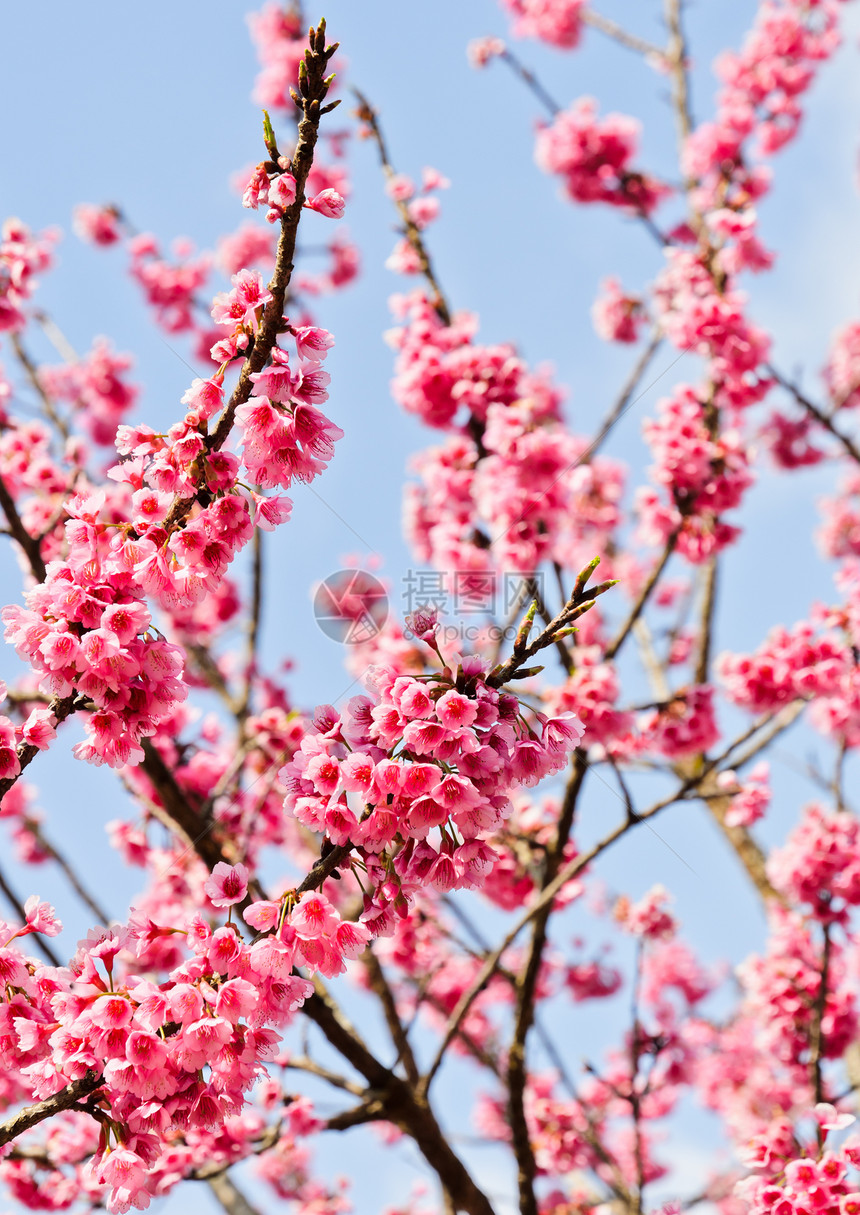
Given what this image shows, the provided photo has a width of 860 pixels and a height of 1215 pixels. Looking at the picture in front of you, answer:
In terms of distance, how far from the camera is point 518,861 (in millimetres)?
5602

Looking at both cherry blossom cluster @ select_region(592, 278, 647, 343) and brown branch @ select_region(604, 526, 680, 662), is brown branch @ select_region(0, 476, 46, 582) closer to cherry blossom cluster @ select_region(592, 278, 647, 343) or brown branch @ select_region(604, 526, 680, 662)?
brown branch @ select_region(604, 526, 680, 662)

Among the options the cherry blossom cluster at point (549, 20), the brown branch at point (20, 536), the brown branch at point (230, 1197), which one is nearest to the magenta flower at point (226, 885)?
the brown branch at point (20, 536)

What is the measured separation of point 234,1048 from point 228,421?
5.29 ft

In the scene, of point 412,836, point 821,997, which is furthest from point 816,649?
point 412,836

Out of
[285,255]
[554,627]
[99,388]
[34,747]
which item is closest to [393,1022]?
[34,747]

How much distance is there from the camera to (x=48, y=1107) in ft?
7.61

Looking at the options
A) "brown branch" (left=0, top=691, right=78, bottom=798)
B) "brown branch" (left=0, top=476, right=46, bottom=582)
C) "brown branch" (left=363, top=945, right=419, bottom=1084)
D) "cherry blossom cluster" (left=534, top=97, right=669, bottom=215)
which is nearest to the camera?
"brown branch" (left=0, top=691, right=78, bottom=798)

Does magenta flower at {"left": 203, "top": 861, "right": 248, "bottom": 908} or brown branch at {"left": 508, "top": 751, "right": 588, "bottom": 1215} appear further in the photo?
brown branch at {"left": 508, "top": 751, "right": 588, "bottom": 1215}

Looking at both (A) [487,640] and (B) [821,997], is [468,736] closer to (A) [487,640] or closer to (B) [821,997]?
(A) [487,640]

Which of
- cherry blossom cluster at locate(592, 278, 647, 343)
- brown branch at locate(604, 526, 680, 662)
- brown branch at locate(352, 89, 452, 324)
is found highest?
cherry blossom cluster at locate(592, 278, 647, 343)

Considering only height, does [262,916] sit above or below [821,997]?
below

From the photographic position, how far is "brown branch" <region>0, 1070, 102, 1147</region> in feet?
7.62

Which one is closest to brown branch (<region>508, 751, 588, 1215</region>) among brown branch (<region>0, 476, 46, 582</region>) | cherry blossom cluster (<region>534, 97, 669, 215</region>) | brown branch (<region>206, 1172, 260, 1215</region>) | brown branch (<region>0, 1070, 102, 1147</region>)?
brown branch (<region>206, 1172, 260, 1215</region>)

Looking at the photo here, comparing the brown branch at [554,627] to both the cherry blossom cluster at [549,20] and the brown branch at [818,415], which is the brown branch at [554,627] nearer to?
the brown branch at [818,415]
